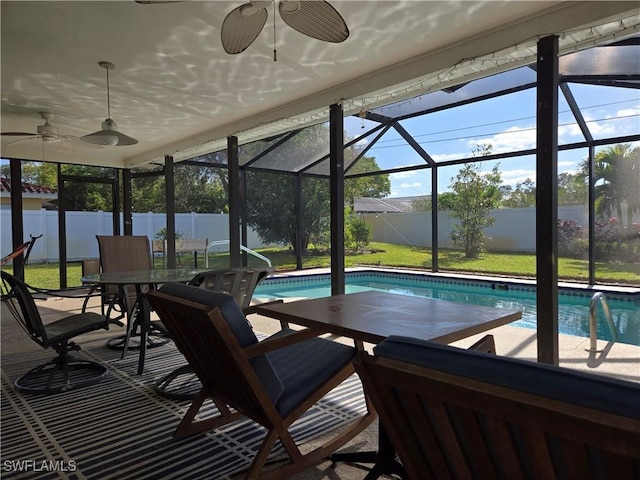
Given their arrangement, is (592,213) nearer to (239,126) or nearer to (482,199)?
(482,199)

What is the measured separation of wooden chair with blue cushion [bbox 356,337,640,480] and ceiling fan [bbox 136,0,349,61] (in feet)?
6.14

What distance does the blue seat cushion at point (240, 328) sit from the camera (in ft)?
5.28

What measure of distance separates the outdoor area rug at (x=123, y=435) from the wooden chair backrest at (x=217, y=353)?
0.31 meters

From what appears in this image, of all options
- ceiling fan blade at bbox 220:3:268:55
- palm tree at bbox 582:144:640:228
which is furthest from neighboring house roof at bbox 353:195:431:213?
ceiling fan blade at bbox 220:3:268:55

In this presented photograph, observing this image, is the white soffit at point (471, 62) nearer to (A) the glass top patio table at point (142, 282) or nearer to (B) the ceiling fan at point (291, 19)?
(B) the ceiling fan at point (291, 19)

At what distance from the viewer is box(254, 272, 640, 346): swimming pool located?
550 cm

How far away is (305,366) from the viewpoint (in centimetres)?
195

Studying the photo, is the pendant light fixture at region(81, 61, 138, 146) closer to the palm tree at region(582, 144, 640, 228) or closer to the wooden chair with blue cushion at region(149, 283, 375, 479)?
the wooden chair with blue cushion at region(149, 283, 375, 479)

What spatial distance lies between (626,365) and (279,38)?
141 inches

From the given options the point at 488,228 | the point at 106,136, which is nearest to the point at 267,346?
the point at 106,136

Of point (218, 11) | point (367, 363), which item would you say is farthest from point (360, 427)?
point (218, 11)

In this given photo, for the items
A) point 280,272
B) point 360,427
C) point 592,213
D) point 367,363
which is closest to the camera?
point 367,363

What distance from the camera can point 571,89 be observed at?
17.4 ft

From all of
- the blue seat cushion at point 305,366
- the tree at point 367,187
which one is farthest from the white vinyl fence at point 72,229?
the blue seat cushion at point 305,366
